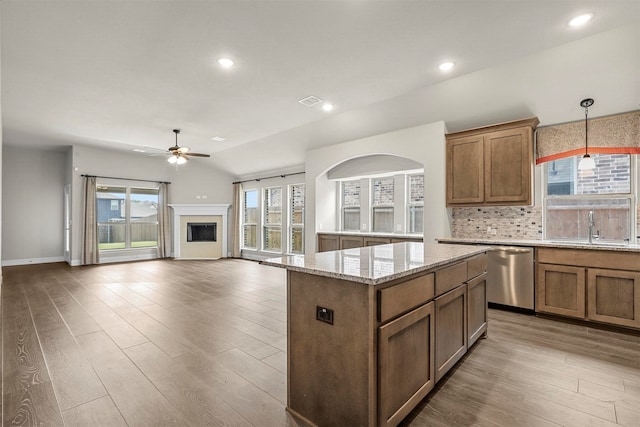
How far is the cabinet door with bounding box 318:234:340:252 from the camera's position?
6.20m

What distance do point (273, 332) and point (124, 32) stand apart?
3241 mm

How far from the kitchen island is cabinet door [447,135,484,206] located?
8.64 ft

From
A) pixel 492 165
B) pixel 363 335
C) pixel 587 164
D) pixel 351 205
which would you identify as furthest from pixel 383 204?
pixel 363 335

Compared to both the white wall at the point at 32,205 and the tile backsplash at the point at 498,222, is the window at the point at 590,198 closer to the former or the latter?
the tile backsplash at the point at 498,222

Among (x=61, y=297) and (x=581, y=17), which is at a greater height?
(x=581, y=17)

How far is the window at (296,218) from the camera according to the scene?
8.20 m

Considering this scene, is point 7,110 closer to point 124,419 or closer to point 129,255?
point 129,255

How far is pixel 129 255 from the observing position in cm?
847

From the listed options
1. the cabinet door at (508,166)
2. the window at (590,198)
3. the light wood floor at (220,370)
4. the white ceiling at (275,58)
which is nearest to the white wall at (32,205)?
the white ceiling at (275,58)

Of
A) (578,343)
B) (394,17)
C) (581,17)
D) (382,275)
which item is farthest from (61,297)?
(581,17)

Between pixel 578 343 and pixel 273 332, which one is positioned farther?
pixel 273 332

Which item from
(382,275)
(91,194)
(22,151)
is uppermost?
(22,151)

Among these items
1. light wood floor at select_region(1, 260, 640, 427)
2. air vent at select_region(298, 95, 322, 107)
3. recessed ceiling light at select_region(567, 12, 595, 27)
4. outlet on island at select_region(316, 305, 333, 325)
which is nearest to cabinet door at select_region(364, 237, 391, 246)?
light wood floor at select_region(1, 260, 640, 427)

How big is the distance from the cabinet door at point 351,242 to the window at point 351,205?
2.46ft
